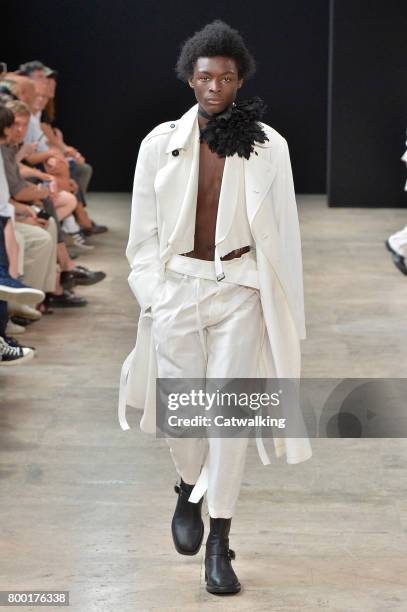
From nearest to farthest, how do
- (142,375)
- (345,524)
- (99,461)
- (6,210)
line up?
(142,375)
(345,524)
(99,461)
(6,210)

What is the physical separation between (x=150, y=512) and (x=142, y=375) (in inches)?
25.9

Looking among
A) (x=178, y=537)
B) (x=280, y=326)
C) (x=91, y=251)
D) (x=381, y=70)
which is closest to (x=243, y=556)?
(x=178, y=537)

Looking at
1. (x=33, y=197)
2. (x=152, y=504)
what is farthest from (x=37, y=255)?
(x=152, y=504)

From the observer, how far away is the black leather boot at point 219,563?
3.48 meters

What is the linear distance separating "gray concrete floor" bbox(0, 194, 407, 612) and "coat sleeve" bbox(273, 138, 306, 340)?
31.2 inches

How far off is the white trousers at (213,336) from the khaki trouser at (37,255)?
11.6ft

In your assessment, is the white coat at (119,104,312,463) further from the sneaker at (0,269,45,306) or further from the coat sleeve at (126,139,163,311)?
the sneaker at (0,269,45,306)

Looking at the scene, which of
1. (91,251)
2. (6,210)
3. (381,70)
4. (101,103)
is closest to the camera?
(6,210)

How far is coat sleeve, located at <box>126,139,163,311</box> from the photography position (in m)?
3.51

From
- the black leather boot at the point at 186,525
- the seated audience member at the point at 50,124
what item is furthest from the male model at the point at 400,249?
the black leather boot at the point at 186,525

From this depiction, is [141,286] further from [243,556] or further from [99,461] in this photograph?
[99,461]

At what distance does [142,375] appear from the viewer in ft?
12.1

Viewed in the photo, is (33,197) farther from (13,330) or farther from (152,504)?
(152,504)

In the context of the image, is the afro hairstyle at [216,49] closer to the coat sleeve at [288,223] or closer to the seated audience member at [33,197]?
the coat sleeve at [288,223]
